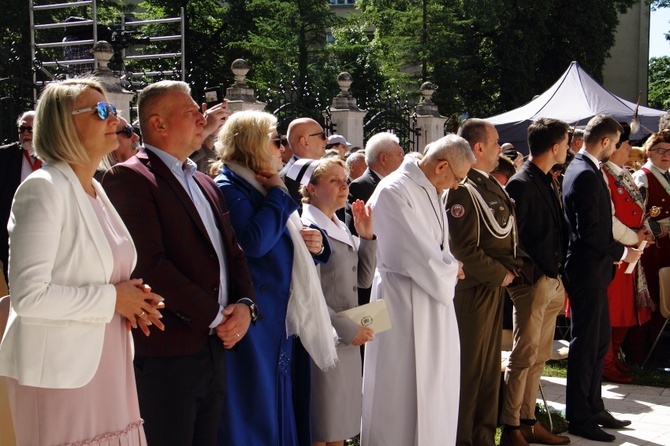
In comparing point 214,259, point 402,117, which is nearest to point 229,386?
point 214,259

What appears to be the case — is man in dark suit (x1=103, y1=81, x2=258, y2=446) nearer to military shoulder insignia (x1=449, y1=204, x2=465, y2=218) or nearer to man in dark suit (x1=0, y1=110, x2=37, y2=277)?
man in dark suit (x1=0, y1=110, x2=37, y2=277)

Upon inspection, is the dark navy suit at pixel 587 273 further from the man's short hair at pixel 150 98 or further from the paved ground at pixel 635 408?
the man's short hair at pixel 150 98

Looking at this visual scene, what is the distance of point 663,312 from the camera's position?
8.52 m

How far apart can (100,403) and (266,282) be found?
136cm

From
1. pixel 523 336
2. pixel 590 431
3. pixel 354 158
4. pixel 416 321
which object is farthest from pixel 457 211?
pixel 354 158

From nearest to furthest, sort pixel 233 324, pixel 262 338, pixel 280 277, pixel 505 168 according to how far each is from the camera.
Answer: pixel 233 324 → pixel 262 338 → pixel 280 277 → pixel 505 168

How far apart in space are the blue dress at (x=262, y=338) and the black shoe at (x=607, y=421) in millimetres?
3284

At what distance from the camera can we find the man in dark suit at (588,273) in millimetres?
6496

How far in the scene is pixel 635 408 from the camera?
7414mm

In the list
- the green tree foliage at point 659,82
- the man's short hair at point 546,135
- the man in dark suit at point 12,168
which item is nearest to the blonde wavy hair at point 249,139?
the man in dark suit at point 12,168

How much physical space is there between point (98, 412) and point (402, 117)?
1584 cm

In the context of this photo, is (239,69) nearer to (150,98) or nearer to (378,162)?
(378,162)

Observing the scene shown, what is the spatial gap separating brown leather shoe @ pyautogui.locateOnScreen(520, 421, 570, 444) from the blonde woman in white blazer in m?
3.90

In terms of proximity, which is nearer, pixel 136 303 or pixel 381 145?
pixel 136 303
